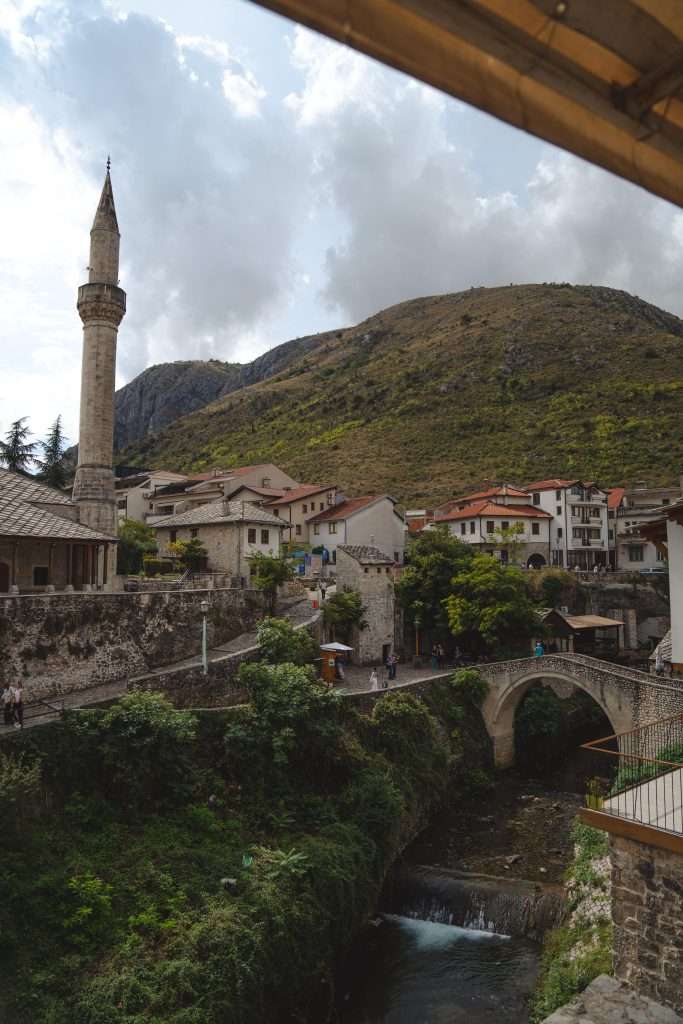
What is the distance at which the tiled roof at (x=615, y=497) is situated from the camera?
2194 inches

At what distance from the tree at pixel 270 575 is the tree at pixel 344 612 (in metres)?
2.73

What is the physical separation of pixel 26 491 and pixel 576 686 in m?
23.1

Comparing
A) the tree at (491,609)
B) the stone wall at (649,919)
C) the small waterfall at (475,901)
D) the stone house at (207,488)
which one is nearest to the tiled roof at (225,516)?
the tree at (491,609)

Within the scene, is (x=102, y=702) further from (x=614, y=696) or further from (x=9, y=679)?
(x=614, y=696)

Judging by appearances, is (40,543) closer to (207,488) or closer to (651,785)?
(651,785)

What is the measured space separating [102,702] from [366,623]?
1766 centimetres

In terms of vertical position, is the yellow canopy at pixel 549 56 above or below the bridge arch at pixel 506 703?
above

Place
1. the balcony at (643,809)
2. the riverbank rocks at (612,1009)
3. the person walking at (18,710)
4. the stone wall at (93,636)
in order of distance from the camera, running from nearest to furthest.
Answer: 1. the riverbank rocks at (612,1009)
2. the balcony at (643,809)
3. the person walking at (18,710)
4. the stone wall at (93,636)

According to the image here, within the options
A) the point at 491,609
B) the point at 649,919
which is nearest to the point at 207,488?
the point at 491,609

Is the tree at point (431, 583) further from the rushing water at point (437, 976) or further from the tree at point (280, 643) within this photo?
the rushing water at point (437, 976)

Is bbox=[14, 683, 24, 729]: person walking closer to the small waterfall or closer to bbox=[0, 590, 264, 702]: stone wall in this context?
A: bbox=[0, 590, 264, 702]: stone wall

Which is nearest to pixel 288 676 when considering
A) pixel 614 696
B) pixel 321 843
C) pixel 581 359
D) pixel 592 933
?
pixel 321 843

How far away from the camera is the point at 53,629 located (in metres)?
19.5

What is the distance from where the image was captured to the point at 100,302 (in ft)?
95.3
